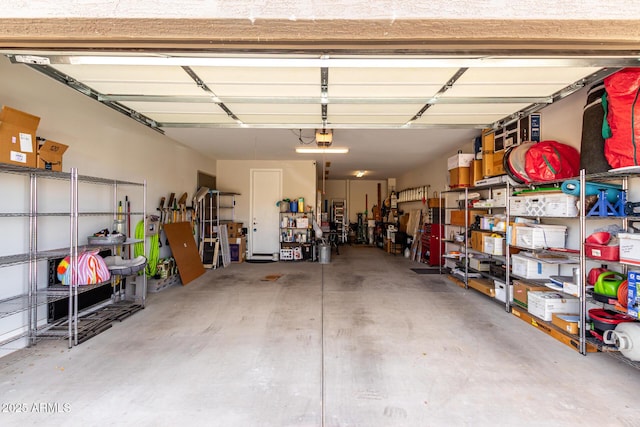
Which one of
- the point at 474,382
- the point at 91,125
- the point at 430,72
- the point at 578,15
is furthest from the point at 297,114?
the point at 474,382

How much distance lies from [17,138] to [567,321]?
523cm

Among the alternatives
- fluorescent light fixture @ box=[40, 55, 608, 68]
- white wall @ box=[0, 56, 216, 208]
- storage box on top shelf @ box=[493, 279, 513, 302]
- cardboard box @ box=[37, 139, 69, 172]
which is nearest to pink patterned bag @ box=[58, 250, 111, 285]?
cardboard box @ box=[37, 139, 69, 172]

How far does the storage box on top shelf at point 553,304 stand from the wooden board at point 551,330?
8 cm

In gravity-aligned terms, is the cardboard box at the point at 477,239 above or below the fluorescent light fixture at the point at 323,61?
below

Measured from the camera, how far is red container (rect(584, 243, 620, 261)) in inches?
98.7

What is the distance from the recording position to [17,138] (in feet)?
7.85

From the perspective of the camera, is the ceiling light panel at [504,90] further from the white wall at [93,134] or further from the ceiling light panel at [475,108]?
the white wall at [93,134]

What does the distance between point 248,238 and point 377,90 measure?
599cm

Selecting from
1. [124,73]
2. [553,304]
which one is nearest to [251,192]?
[124,73]

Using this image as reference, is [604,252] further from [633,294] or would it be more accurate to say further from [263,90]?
[263,90]

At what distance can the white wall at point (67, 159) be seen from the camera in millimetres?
2723

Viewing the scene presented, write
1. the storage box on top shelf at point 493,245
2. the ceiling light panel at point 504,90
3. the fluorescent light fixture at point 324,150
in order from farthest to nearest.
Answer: the fluorescent light fixture at point 324,150 → the storage box on top shelf at point 493,245 → the ceiling light panel at point 504,90

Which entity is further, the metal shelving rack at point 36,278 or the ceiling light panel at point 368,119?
the ceiling light panel at point 368,119

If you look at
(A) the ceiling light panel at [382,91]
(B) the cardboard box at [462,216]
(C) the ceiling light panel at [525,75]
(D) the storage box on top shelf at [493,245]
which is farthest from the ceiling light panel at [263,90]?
(B) the cardboard box at [462,216]
